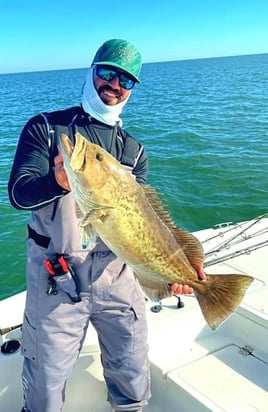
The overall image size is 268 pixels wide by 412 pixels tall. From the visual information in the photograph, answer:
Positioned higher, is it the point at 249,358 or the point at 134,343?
the point at 134,343

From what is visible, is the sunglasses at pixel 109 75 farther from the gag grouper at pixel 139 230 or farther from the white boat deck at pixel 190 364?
the white boat deck at pixel 190 364

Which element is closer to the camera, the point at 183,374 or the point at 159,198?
the point at 159,198

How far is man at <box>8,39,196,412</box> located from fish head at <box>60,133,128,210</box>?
38 cm

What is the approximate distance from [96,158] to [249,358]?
2.43m

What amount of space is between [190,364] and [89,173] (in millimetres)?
2222

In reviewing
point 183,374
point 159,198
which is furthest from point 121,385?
point 159,198

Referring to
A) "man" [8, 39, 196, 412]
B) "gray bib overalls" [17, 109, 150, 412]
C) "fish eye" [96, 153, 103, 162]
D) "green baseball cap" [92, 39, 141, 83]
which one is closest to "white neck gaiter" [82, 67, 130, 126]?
"man" [8, 39, 196, 412]

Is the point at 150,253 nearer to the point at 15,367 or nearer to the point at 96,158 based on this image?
the point at 96,158

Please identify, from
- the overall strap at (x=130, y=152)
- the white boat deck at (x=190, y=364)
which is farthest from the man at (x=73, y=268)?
the white boat deck at (x=190, y=364)

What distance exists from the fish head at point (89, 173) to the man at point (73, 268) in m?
0.38

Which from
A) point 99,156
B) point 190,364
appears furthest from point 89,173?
point 190,364

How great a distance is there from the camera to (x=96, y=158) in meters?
2.39

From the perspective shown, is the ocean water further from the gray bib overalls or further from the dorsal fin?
the gray bib overalls

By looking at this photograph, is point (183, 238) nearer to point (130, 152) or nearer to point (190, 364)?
point (130, 152)
